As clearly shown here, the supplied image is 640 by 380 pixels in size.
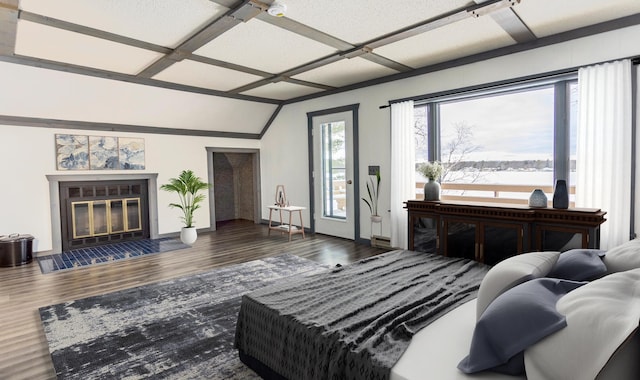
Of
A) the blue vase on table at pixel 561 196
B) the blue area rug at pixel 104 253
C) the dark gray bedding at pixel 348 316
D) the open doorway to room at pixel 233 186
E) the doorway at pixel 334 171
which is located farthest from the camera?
the open doorway to room at pixel 233 186

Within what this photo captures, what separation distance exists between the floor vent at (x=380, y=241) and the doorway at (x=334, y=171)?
42 centimetres

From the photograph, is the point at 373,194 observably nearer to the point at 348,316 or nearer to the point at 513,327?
the point at 348,316

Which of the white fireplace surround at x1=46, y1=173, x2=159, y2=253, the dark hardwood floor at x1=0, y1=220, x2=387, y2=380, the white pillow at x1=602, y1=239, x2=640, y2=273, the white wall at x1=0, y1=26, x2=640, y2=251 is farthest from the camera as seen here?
the white fireplace surround at x1=46, y1=173, x2=159, y2=253

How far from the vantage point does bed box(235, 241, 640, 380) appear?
108 cm

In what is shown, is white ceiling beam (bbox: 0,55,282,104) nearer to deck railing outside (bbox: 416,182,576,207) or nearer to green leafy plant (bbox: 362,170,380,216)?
green leafy plant (bbox: 362,170,380,216)

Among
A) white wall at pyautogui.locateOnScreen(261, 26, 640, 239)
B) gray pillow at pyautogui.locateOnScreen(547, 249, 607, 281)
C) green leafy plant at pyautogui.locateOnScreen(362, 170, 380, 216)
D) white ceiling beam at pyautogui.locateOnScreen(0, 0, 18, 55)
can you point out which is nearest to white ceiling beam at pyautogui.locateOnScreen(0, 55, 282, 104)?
→ white ceiling beam at pyautogui.locateOnScreen(0, 0, 18, 55)

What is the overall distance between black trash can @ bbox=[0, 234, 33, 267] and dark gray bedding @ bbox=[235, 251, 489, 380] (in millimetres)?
4382

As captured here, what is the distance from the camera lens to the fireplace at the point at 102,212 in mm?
5629

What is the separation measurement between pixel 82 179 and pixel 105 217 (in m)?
0.75

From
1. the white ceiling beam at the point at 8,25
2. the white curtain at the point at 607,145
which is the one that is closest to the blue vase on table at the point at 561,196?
the white curtain at the point at 607,145

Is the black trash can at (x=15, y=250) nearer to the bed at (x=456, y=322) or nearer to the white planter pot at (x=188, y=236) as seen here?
the white planter pot at (x=188, y=236)

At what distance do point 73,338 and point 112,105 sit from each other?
3.93 meters

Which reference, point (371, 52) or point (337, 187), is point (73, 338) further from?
point (337, 187)

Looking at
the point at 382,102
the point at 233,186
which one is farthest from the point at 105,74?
the point at 233,186
